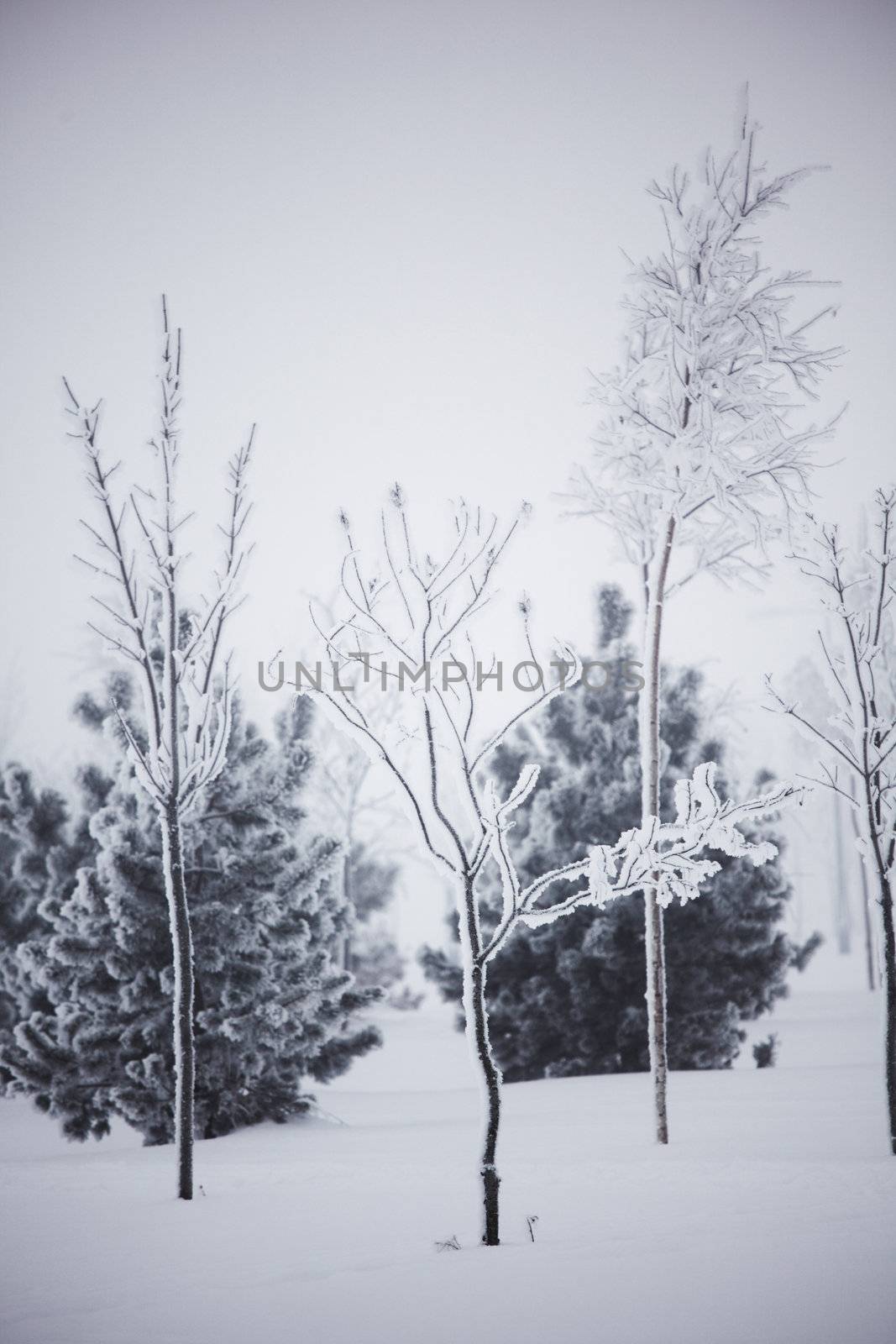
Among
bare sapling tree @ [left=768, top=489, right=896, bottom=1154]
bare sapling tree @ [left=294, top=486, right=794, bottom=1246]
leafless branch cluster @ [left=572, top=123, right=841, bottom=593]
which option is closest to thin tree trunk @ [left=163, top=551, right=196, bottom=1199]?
bare sapling tree @ [left=294, top=486, right=794, bottom=1246]

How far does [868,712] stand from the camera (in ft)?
22.5

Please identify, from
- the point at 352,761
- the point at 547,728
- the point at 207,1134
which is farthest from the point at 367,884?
the point at 207,1134

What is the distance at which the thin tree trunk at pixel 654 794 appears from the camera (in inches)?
291

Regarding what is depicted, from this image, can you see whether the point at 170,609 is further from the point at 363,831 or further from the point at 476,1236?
the point at 363,831

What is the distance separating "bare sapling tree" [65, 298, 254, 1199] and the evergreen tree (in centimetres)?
735

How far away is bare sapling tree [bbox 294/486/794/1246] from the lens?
15.6ft

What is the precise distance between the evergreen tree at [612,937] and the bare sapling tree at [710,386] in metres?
4.77

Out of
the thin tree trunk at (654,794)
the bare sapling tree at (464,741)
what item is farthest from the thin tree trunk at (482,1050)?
the thin tree trunk at (654,794)

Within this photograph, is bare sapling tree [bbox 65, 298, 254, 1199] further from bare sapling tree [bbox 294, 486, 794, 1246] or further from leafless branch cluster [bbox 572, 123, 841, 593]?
leafless branch cluster [bbox 572, 123, 841, 593]

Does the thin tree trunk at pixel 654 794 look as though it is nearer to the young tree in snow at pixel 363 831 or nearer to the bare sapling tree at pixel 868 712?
the bare sapling tree at pixel 868 712

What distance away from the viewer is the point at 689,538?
8.55 meters

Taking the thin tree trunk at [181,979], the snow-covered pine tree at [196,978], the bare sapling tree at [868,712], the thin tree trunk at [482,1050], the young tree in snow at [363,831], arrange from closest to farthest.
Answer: the thin tree trunk at [482,1050]
the thin tree trunk at [181,979]
the bare sapling tree at [868,712]
the snow-covered pine tree at [196,978]
the young tree in snow at [363,831]

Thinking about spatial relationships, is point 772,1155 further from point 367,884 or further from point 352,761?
point 367,884

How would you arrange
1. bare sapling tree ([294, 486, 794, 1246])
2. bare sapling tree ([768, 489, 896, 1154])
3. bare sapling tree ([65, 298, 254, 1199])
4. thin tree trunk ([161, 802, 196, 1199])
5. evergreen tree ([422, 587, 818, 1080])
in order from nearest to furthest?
1. bare sapling tree ([294, 486, 794, 1246])
2. thin tree trunk ([161, 802, 196, 1199])
3. bare sapling tree ([65, 298, 254, 1199])
4. bare sapling tree ([768, 489, 896, 1154])
5. evergreen tree ([422, 587, 818, 1080])
